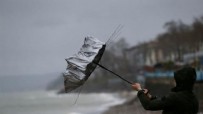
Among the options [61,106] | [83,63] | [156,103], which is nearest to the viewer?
[156,103]

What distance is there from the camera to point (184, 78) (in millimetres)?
4094

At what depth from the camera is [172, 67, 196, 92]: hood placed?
4.10m

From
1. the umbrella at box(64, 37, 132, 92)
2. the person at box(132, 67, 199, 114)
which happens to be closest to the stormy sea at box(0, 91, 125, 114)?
the umbrella at box(64, 37, 132, 92)

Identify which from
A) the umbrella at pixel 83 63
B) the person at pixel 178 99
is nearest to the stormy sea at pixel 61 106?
the umbrella at pixel 83 63

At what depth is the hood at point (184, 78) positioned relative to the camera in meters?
4.10

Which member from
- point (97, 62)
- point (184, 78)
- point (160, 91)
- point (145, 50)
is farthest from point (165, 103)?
point (145, 50)

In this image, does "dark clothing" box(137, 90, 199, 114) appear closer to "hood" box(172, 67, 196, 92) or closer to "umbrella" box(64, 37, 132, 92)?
"hood" box(172, 67, 196, 92)

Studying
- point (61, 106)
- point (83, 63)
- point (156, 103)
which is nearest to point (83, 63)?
point (83, 63)

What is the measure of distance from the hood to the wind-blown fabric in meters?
0.83

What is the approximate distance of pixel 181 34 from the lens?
8231cm

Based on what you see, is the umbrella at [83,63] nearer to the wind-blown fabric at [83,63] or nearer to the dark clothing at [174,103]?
the wind-blown fabric at [83,63]

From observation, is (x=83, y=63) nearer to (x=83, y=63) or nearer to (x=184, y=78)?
(x=83, y=63)

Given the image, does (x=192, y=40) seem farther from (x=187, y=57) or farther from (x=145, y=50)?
(x=145, y=50)

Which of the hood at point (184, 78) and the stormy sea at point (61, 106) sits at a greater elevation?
the stormy sea at point (61, 106)
